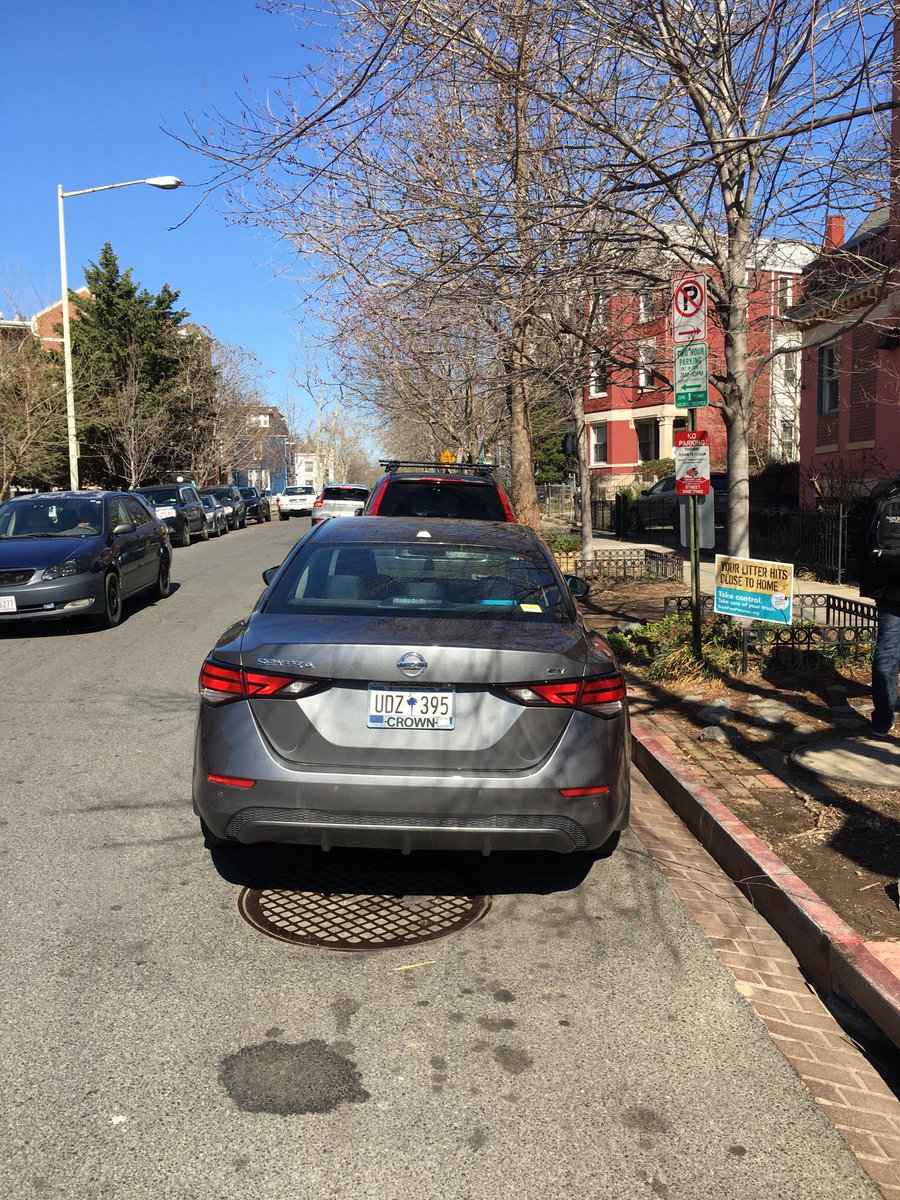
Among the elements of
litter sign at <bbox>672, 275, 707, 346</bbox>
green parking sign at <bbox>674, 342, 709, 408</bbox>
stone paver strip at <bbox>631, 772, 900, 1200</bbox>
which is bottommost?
stone paver strip at <bbox>631, 772, 900, 1200</bbox>

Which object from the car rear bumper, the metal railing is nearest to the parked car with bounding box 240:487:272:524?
the metal railing

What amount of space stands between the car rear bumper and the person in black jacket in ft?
9.89

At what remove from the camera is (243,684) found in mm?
4145

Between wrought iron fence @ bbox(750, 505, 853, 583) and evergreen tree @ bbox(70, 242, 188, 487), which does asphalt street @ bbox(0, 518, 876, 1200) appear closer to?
wrought iron fence @ bbox(750, 505, 853, 583)

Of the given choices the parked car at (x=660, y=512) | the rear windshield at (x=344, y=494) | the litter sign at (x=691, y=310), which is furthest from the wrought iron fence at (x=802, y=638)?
the rear windshield at (x=344, y=494)

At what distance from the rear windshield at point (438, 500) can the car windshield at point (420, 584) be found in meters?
4.95

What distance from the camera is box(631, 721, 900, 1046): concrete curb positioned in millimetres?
3588

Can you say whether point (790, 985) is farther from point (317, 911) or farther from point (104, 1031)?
point (104, 1031)

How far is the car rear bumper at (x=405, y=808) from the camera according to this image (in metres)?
3.98

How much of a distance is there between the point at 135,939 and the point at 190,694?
4.59 metres

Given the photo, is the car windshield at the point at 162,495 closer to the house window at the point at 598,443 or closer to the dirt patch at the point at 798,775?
the dirt patch at the point at 798,775

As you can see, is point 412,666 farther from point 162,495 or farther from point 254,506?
point 254,506

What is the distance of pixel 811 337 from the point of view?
21.8m

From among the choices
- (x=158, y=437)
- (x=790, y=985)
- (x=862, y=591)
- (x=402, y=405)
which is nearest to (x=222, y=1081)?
(x=790, y=985)
